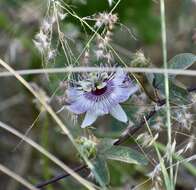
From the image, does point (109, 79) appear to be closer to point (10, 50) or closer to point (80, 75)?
point (80, 75)

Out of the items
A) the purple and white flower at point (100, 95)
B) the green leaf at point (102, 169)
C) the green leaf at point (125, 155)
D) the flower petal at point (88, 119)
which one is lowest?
the green leaf at point (102, 169)

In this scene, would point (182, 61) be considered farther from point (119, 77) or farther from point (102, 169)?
point (102, 169)

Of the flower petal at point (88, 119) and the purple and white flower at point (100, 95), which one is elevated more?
A: the purple and white flower at point (100, 95)

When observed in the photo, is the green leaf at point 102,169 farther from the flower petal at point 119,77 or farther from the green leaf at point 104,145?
the flower petal at point 119,77

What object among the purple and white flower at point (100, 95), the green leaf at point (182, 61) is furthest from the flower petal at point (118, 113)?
the green leaf at point (182, 61)

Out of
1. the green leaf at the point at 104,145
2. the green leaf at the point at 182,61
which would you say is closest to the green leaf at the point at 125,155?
the green leaf at the point at 104,145

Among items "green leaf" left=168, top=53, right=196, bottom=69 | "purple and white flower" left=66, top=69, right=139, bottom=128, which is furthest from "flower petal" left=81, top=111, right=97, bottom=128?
"green leaf" left=168, top=53, right=196, bottom=69

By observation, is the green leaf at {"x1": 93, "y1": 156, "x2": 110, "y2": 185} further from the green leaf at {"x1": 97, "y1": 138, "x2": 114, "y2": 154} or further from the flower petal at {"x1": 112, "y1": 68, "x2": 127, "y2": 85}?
the flower petal at {"x1": 112, "y1": 68, "x2": 127, "y2": 85}
